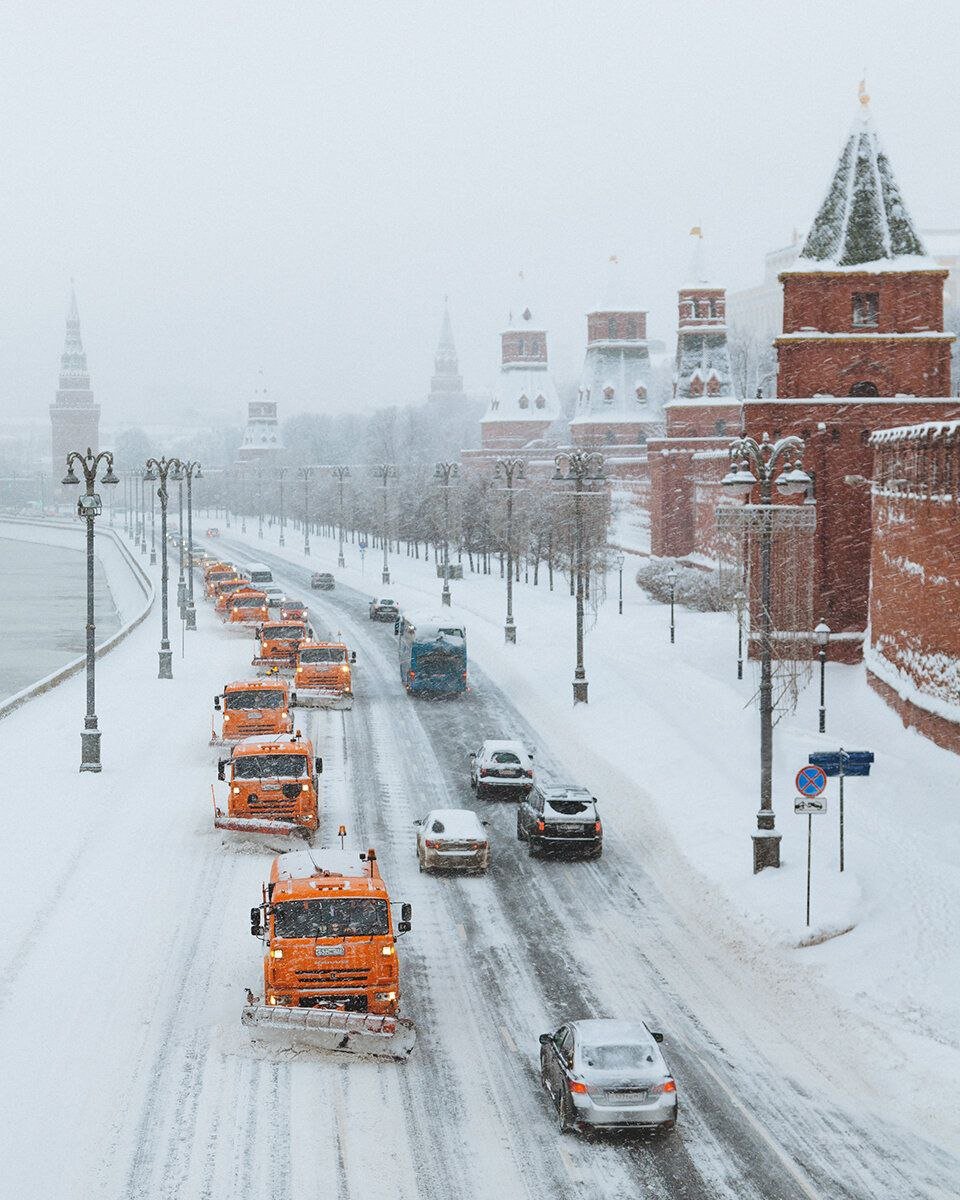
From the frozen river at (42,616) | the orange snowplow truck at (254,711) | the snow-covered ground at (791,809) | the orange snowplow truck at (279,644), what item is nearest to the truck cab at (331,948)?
the snow-covered ground at (791,809)

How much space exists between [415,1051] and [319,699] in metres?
26.5

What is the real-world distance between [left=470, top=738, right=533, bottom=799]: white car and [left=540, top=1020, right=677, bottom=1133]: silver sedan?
55.6 feet

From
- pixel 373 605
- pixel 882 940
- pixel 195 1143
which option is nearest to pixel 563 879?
pixel 882 940

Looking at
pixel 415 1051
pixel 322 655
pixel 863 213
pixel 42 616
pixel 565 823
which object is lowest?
pixel 42 616

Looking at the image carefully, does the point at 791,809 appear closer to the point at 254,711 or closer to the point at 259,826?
the point at 259,826

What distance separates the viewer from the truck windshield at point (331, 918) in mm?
19625

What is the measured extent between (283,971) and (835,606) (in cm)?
3726

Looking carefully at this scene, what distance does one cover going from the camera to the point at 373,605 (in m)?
73.3

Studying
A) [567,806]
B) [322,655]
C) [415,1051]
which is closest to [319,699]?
[322,655]

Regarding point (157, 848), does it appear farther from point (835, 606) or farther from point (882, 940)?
point (835, 606)

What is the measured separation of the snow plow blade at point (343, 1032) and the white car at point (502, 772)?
14.8 meters

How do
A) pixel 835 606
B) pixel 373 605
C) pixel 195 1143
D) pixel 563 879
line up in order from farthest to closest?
pixel 373 605, pixel 835 606, pixel 563 879, pixel 195 1143

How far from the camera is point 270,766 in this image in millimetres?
29938

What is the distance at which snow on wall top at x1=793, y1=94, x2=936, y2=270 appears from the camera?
174 ft
